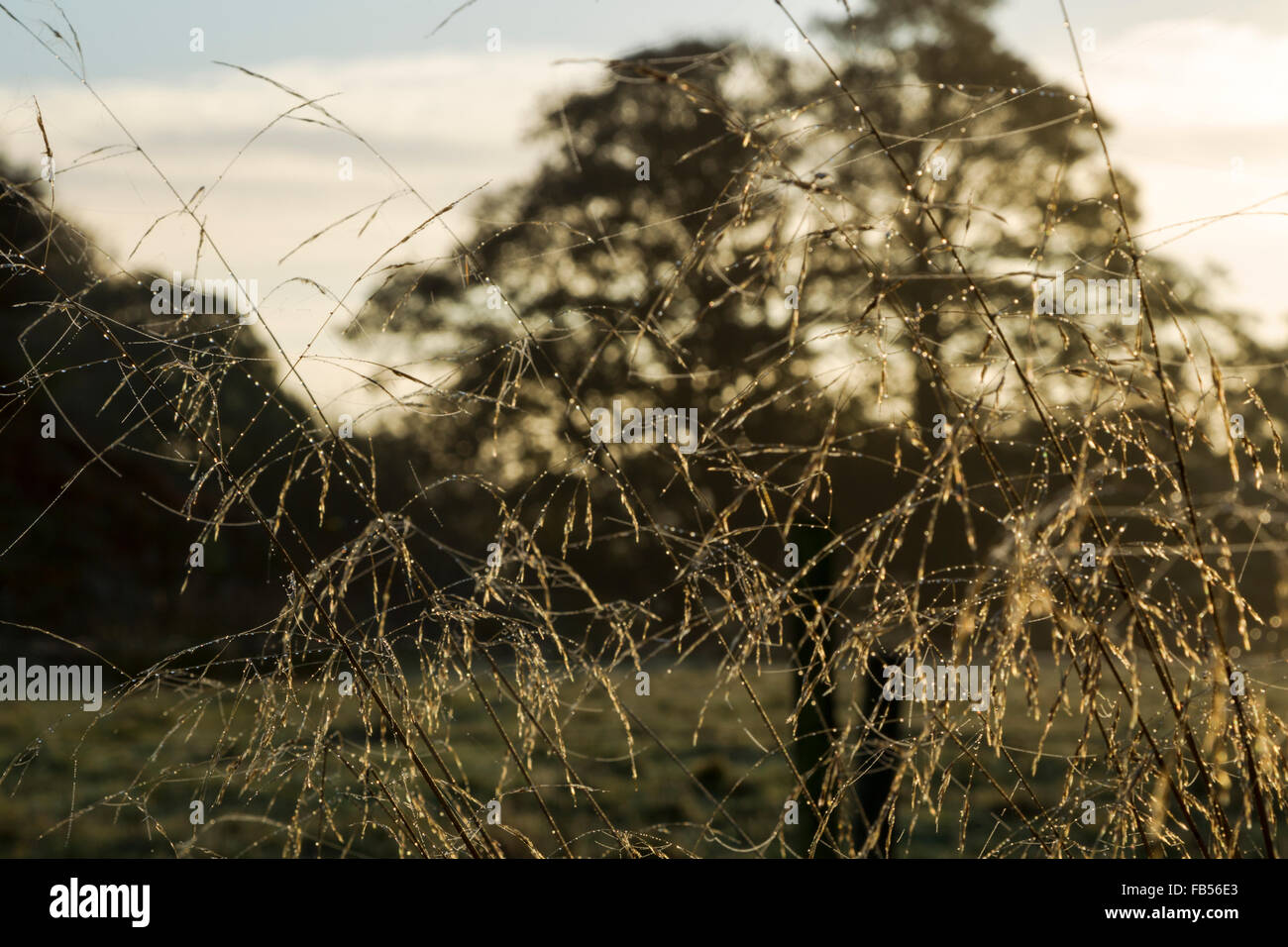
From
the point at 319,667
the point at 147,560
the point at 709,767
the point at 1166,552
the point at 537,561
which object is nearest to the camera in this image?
the point at 1166,552

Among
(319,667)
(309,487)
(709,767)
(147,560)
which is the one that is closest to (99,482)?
(147,560)

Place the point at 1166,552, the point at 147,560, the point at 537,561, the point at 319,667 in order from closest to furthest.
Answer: the point at 1166,552, the point at 537,561, the point at 319,667, the point at 147,560

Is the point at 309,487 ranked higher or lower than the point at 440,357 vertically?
higher

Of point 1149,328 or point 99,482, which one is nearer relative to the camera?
point 1149,328

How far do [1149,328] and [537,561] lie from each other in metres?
0.65

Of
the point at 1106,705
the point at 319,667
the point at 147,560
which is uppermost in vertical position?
the point at 147,560
